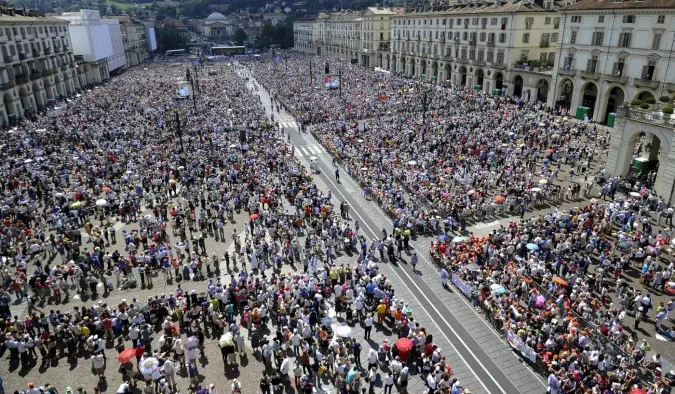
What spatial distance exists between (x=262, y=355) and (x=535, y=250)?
1468 centimetres

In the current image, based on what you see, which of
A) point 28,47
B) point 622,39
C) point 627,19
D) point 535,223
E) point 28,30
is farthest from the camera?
point 28,30

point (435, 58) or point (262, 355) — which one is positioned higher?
point (435, 58)

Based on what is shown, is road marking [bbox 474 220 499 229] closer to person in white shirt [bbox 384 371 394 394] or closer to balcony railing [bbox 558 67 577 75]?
person in white shirt [bbox 384 371 394 394]

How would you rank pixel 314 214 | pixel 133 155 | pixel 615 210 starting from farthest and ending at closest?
pixel 133 155
pixel 314 214
pixel 615 210

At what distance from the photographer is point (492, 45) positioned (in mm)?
70375

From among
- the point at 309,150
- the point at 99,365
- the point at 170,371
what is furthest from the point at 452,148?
the point at 99,365

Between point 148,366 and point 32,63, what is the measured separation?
71241 mm

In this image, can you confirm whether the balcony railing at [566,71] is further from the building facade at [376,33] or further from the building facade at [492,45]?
the building facade at [376,33]

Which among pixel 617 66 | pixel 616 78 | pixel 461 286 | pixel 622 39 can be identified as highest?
pixel 622 39

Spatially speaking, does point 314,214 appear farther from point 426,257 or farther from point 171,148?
point 171,148

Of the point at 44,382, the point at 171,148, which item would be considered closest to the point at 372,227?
the point at 44,382

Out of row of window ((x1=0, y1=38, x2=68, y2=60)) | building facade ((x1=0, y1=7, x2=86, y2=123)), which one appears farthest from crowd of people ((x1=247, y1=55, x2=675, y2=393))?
row of window ((x1=0, y1=38, x2=68, y2=60))

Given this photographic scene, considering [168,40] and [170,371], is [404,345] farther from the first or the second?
[168,40]

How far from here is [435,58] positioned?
8631 cm
